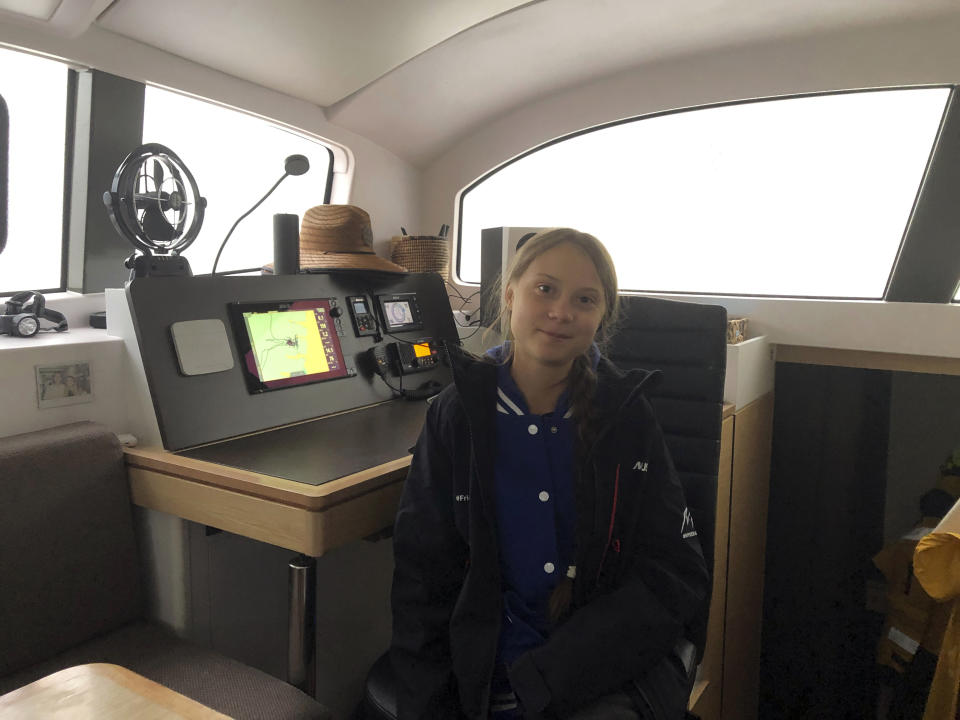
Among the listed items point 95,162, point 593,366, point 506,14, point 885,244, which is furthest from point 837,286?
point 95,162

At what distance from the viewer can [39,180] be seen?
214 cm

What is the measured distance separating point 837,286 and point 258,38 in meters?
2.13

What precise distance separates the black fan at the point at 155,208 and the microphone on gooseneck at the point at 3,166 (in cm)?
20

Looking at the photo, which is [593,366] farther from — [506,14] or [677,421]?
[506,14]

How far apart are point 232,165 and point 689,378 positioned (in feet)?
10.2

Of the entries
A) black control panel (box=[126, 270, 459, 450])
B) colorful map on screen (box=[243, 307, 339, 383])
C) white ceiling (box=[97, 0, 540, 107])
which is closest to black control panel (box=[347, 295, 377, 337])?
black control panel (box=[126, 270, 459, 450])

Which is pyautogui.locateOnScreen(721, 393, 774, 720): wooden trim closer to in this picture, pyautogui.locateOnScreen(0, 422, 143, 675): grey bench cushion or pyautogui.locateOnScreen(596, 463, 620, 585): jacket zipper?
pyautogui.locateOnScreen(596, 463, 620, 585): jacket zipper

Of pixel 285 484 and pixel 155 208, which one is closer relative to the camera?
pixel 285 484

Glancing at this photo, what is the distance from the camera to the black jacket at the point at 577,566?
1119 millimetres

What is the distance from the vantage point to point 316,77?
2.28 m

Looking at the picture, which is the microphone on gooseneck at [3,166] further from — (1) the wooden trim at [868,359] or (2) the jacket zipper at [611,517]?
(1) the wooden trim at [868,359]

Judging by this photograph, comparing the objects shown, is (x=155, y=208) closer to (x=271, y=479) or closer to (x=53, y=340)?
(x=53, y=340)

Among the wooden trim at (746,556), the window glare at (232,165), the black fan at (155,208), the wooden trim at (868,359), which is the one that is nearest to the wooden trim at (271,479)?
the black fan at (155,208)

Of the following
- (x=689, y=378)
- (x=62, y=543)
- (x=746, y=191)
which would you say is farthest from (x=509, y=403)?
→ (x=746, y=191)
